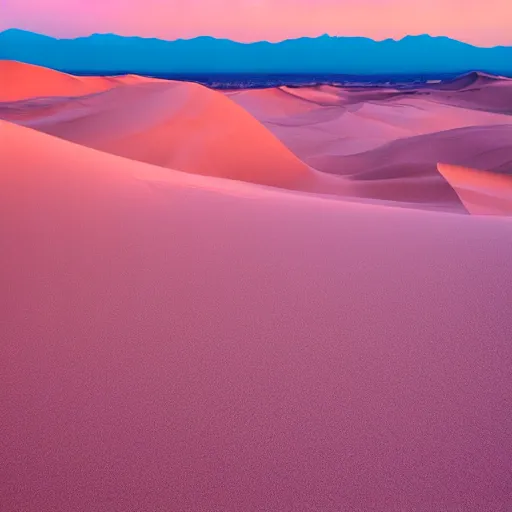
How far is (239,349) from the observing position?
1.90m

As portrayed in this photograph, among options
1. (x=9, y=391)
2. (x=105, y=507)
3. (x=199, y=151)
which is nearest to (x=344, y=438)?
(x=105, y=507)

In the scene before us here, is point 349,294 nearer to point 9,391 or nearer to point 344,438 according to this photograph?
point 344,438

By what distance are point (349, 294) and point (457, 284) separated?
534 mm

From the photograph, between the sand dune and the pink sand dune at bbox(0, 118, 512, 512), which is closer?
the pink sand dune at bbox(0, 118, 512, 512)

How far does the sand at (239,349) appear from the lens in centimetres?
142

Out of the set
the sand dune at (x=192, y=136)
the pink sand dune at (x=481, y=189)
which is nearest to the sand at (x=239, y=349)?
the pink sand dune at (x=481, y=189)

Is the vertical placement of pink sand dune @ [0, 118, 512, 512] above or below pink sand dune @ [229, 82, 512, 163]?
below

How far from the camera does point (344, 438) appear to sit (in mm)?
1550

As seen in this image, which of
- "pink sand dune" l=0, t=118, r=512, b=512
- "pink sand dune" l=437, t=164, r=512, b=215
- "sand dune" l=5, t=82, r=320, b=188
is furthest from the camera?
"sand dune" l=5, t=82, r=320, b=188

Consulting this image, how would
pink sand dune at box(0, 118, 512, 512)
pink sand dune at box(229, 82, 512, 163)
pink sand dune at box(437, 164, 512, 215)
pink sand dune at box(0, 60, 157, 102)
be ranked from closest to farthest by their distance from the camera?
pink sand dune at box(0, 118, 512, 512) → pink sand dune at box(437, 164, 512, 215) → pink sand dune at box(229, 82, 512, 163) → pink sand dune at box(0, 60, 157, 102)

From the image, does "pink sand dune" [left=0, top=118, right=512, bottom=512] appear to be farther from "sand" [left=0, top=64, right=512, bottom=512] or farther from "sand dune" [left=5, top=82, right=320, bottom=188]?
"sand dune" [left=5, top=82, right=320, bottom=188]

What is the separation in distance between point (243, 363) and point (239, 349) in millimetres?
80

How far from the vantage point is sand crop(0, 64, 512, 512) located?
4.65ft

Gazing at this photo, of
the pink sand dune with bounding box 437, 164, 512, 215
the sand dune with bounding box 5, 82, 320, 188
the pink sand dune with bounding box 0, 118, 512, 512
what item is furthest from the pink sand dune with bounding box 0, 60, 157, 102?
the pink sand dune with bounding box 0, 118, 512, 512
